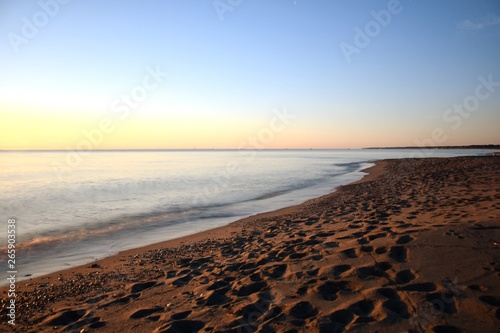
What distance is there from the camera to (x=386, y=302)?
3592 millimetres

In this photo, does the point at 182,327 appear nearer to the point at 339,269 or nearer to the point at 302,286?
the point at 302,286

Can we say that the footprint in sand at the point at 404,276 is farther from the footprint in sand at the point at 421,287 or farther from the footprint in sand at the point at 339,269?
the footprint in sand at the point at 339,269

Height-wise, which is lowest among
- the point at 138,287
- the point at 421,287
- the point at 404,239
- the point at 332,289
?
the point at 138,287

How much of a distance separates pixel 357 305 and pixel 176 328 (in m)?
2.38

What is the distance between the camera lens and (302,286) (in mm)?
4324

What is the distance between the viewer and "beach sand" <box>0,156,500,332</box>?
342 centimetres

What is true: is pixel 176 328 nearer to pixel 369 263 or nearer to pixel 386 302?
pixel 386 302

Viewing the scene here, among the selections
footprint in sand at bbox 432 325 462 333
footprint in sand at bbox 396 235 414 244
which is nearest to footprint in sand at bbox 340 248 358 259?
footprint in sand at bbox 396 235 414 244

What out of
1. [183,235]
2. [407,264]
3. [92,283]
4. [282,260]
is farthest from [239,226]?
[407,264]

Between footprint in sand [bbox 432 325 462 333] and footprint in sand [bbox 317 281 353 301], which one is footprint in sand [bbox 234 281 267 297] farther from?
footprint in sand [bbox 432 325 462 333]

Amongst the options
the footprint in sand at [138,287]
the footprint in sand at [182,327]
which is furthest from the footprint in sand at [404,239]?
the footprint in sand at [138,287]

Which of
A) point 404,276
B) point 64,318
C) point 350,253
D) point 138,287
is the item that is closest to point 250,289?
point 350,253

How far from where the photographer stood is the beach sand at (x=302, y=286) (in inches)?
135

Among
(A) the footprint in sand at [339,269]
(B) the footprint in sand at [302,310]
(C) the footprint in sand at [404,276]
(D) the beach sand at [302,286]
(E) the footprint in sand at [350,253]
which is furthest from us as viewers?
(E) the footprint in sand at [350,253]
